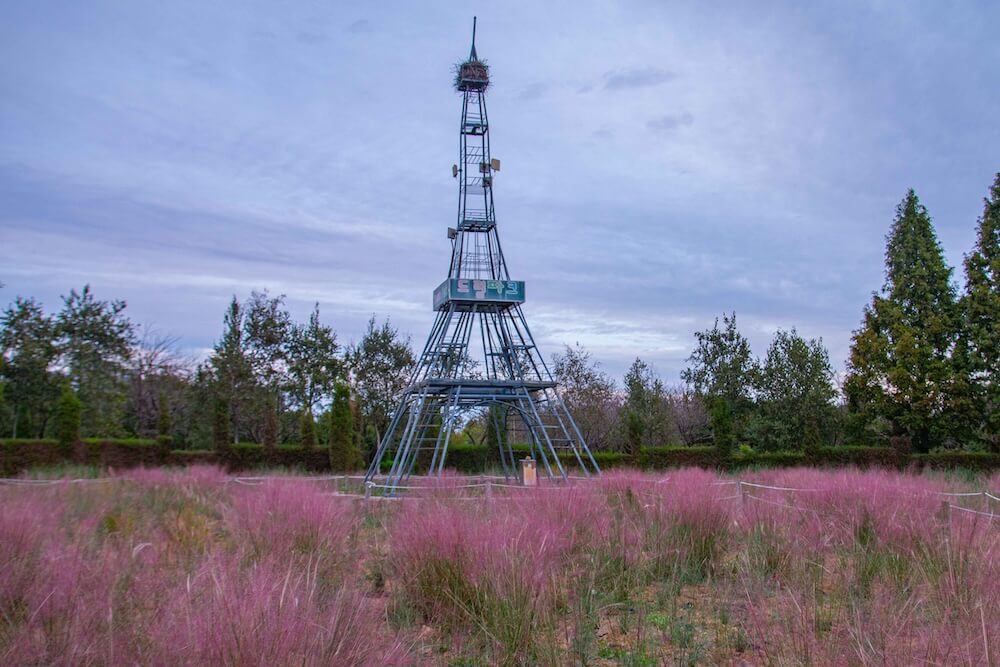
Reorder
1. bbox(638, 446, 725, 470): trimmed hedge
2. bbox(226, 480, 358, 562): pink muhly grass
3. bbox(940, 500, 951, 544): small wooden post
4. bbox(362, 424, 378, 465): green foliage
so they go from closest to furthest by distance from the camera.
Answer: bbox(940, 500, 951, 544): small wooden post < bbox(226, 480, 358, 562): pink muhly grass < bbox(638, 446, 725, 470): trimmed hedge < bbox(362, 424, 378, 465): green foliage

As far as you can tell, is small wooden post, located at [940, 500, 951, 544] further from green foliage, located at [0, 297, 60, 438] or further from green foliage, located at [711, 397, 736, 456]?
green foliage, located at [0, 297, 60, 438]

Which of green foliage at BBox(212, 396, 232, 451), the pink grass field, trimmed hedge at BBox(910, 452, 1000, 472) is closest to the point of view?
the pink grass field

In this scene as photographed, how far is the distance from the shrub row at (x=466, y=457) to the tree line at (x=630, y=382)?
0.67 metres

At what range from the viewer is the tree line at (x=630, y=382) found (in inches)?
1118

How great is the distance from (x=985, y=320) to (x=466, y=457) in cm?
1973

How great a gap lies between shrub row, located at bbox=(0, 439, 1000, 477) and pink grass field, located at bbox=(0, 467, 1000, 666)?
16.3 m

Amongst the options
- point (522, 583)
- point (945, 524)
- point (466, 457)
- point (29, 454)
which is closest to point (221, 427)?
point (29, 454)

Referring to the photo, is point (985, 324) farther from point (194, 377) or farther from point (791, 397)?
point (194, 377)

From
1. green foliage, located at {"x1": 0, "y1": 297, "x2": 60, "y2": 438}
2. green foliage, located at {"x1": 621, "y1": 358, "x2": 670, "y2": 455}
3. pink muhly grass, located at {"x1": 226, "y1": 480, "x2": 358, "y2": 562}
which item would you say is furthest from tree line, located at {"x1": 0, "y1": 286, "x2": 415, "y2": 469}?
pink muhly grass, located at {"x1": 226, "y1": 480, "x2": 358, "y2": 562}

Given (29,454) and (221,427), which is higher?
(221,427)

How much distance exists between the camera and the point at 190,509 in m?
9.02

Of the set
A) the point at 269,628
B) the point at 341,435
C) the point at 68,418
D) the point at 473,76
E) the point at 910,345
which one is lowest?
the point at 269,628

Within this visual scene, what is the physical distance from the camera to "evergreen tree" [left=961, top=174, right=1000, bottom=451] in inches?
1104

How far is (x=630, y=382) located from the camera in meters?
36.6
